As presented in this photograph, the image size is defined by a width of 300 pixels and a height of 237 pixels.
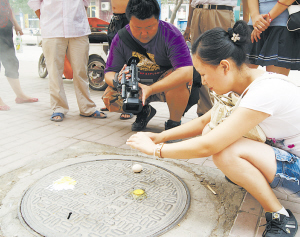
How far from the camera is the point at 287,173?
152 cm

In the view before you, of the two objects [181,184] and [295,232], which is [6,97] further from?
[295,232]

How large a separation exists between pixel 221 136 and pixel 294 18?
1478 mm

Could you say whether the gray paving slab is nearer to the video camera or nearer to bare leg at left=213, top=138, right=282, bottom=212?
bare leg at left=213, top=138, right=282, bottom=212

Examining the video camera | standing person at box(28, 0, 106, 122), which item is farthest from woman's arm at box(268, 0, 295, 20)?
standing person at box(28, 0, 106, 122)

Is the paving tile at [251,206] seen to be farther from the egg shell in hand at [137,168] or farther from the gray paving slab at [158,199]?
the egg shell in hand at [137,168]

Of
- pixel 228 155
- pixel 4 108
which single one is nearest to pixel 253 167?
pixel 228 155

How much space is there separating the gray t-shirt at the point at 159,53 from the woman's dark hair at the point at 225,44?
1164 mm

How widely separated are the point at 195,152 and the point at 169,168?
0.78 meters

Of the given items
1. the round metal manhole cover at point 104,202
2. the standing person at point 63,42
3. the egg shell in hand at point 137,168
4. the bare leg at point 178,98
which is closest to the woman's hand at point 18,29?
the standing person at point 63,42

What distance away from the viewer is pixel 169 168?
2270 millimetres

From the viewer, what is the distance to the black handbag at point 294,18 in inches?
89.1

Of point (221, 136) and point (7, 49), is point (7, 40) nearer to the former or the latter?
point (7, 49)

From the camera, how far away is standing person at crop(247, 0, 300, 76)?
7.83 feet

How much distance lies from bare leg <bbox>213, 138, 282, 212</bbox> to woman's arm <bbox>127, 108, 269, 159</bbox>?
0.09 meters
